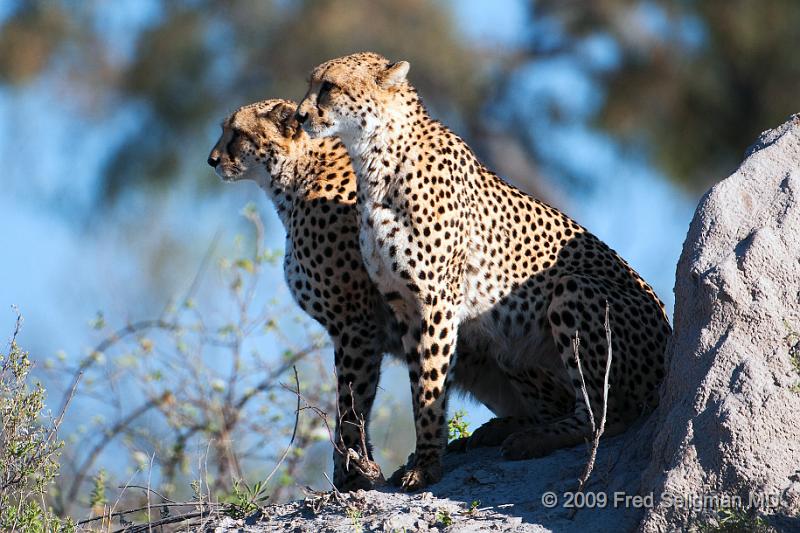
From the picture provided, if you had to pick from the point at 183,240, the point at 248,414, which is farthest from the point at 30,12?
the point at 248,414

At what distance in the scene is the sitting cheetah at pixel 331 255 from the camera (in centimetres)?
555

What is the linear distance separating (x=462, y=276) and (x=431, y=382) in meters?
0.48

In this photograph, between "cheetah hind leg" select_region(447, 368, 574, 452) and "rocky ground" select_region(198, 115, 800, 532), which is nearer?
"rocky ground" select_region(198, 115, 800, 532)

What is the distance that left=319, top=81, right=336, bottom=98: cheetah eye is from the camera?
5.29 meters

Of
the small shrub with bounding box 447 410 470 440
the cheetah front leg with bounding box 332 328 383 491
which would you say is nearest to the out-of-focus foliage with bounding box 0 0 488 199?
the small shrub with bounding box 447 410 470 440

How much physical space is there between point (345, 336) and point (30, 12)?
12.8 meters

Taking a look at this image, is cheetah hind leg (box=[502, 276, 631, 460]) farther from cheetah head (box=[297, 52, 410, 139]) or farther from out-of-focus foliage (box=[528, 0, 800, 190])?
out-of-focus foliage (box=[528, 0, 800, 190])

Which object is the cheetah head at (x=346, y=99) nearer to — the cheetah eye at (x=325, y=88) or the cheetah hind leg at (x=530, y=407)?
the cheetah eye at (x=325, y=88)

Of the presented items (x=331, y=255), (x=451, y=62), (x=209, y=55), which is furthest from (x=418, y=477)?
(x=209, y=55)

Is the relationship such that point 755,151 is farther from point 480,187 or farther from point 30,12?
point 30,12

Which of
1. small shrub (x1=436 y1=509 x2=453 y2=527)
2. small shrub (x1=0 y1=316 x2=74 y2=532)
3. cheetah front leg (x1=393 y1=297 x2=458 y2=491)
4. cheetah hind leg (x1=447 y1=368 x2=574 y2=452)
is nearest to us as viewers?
small shrub (x1=436 y1=509 x2=453 y2=527)

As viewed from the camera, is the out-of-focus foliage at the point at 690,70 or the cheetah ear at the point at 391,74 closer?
the cheetah ear at the point at 391,74

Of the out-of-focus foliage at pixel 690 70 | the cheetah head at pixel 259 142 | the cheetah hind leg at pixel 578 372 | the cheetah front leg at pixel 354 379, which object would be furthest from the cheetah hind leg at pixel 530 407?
the out-of-focus foliage at pixel 690 70

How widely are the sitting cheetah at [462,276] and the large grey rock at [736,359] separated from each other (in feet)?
2.35
